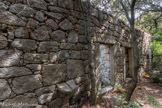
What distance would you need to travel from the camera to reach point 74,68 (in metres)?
2.17

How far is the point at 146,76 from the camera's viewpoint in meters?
5.55

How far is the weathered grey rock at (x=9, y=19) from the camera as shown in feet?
4.58

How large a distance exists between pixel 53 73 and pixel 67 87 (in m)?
0.39

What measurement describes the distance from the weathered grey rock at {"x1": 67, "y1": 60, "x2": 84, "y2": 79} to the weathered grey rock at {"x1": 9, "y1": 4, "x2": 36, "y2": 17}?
1.07 metres

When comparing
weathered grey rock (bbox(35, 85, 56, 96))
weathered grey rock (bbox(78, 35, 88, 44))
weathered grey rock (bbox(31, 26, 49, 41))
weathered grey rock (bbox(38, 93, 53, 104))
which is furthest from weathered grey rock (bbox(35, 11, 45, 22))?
weathered grey rock (bbox(38, 93, 53, 104))

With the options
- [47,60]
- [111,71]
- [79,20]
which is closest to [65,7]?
[79,20]

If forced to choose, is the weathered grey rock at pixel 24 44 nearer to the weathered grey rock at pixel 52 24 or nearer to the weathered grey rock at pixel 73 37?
the weathered grey rock at pixel 52 24

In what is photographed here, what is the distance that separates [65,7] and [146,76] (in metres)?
5.65

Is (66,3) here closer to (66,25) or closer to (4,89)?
(66,25)

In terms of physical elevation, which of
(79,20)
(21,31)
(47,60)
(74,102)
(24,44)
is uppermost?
(79,20)

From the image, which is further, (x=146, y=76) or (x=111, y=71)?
(x=146, y=76)

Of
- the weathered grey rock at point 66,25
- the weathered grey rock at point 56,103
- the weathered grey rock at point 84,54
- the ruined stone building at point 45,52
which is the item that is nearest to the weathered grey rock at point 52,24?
the ruined stone building at point 45,52

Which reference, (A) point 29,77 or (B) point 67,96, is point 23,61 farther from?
(B) point 67,96

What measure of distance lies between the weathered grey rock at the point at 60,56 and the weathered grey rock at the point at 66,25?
48 centimetres
